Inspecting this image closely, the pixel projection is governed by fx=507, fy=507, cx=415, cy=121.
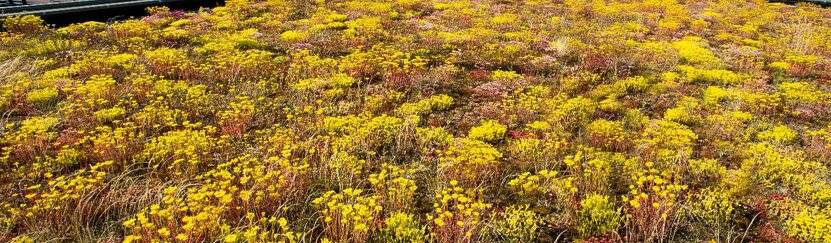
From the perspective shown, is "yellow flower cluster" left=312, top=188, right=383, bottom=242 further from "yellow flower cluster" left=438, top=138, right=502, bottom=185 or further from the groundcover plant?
"yellow flower cluster" left=438, top=138, right=502, bottom=185

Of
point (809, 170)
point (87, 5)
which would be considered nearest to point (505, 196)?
point (809, 170)

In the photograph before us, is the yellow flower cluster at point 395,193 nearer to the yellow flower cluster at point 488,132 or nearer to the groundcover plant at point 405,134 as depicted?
the groundcover plant at point 405,134

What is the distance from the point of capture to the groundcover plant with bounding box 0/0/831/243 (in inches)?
261

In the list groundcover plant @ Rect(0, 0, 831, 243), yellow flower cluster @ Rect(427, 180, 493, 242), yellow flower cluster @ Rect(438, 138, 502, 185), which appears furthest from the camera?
yellow flower cluster @ Rect(438, 138, 502, 185)

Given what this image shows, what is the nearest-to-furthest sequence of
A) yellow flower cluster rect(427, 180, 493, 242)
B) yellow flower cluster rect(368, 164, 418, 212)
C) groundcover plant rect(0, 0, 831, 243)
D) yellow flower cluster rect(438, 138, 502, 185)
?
yellow flower cluster rect(427, 180, 493, 242)
groundcover plant rect(0, 0, 831, 243)
yellow flower cluster rect(368, 164, 418, 212)
yellow flower cluster rect(438, 138, 502, 185)

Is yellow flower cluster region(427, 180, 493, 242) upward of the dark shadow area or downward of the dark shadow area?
downward

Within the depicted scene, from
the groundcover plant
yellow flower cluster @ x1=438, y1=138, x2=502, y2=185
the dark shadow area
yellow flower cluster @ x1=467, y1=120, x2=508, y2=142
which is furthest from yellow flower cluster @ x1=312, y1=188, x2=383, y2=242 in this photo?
the dark shadow area

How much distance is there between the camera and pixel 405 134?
9.23 metres

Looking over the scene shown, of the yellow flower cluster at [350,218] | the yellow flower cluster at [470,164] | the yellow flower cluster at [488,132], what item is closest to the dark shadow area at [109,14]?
the yellow flower cluster at [488,132]

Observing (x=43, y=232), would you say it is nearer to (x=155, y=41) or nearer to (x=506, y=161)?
(x=506, y=161)

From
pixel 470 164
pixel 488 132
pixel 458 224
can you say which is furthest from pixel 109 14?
pixel 458 224

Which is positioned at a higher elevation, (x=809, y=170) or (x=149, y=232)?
(x=149, y=232)

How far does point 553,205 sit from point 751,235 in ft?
8.37

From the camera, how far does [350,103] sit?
35.4ft
